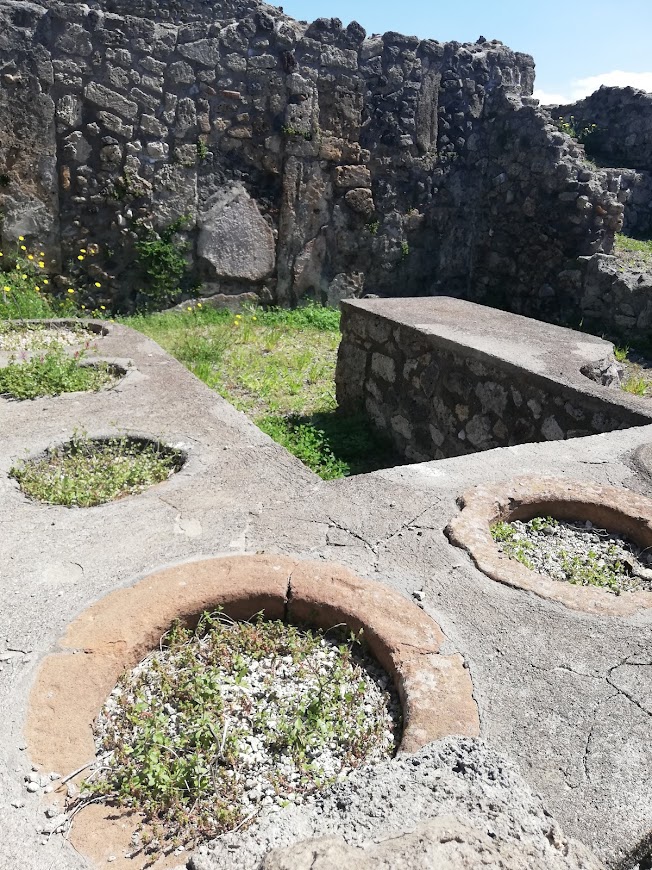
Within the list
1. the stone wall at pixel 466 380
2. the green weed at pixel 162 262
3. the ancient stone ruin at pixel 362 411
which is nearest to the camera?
the ancient stone ruin at pixel 362 411

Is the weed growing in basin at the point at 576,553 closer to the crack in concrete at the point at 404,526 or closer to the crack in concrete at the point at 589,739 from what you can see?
the crack in concrete at the point at 404,526

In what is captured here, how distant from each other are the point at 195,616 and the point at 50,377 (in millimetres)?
2251

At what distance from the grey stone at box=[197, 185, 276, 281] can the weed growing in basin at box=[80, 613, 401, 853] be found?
241 inches

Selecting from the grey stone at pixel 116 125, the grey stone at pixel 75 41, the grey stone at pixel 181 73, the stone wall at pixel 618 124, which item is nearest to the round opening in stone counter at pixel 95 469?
the grey stone at pixel 116 125

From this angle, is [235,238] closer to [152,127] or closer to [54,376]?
[152,127]

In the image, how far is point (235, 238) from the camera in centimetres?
737

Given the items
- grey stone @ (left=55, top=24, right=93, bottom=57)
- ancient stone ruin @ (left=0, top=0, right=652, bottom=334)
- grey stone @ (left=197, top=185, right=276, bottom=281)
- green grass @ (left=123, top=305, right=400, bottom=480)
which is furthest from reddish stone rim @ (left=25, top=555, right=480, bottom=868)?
grey stone @ (left=55, top=24, right=93, bottom=57)

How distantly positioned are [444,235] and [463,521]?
22.7 feet

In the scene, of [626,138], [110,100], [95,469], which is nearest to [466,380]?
[95,469]

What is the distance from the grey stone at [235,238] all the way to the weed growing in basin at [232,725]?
612 cm

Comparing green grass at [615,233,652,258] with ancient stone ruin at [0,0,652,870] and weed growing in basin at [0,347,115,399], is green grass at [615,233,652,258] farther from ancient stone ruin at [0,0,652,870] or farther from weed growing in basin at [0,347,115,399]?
weed growing in basin at [0,347,115,399]

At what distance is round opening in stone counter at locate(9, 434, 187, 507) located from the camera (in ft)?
8.00

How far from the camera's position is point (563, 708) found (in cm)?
143

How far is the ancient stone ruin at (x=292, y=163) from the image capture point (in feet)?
21.4
